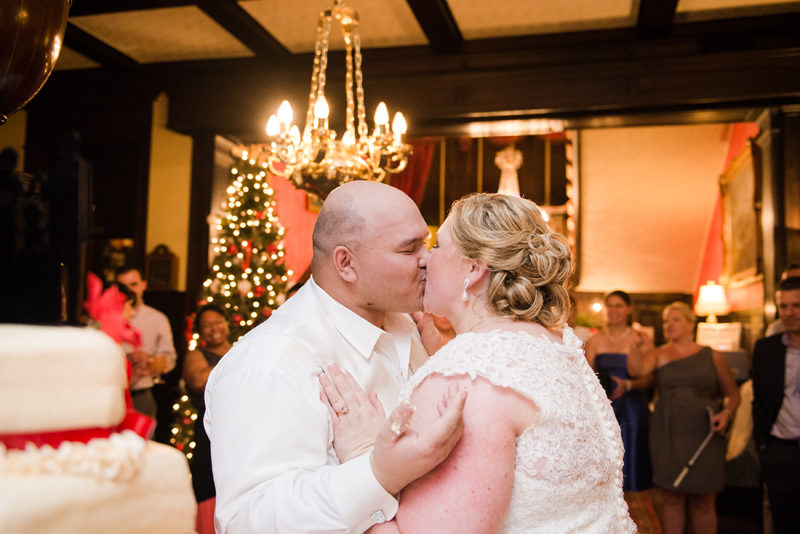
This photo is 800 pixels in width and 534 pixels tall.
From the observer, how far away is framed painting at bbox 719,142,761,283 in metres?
6.55

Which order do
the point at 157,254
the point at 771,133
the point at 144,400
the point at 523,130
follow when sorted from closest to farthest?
1. the point at 144,400
2. the point at 771,133
3. the point at 523,130
4. the point at 157,254

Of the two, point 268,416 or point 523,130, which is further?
point 523,130

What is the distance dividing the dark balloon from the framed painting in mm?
6858

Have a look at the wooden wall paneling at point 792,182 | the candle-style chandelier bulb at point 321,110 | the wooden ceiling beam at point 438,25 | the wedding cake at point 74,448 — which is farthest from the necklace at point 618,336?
the wedding cake at point 74,448

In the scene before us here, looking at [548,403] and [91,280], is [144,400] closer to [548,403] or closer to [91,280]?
[548,403]

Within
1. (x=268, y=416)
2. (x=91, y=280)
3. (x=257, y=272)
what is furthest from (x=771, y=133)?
(x=91, y=280)

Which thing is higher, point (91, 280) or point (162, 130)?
point (162, 130)

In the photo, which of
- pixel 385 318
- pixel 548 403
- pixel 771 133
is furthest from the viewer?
pixel 771 133

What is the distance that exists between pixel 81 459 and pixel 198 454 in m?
3.12

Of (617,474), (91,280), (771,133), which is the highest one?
(771,133)

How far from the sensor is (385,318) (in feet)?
6.64

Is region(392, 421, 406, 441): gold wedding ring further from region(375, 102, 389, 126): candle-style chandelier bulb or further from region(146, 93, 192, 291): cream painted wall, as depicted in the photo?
region(146, 93, 192, 291): cream painted wall

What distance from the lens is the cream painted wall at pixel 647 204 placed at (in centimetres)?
965

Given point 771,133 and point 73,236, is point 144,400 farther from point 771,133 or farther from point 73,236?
point 771,133
